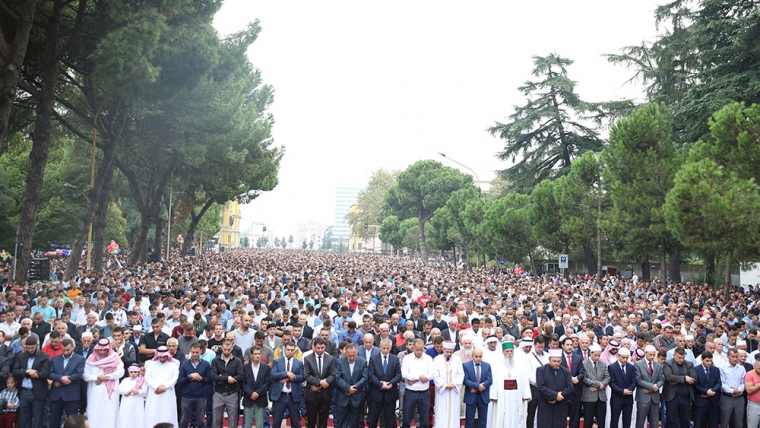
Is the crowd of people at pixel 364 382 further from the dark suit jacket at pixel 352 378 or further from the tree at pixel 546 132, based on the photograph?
the tree at pixel 546 132

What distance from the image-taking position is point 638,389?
8844 mm

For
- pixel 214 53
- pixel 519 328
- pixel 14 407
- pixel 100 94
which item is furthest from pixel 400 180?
pixel 14 407

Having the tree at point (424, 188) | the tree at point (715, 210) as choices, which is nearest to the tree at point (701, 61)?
the tree at point (715, 210)

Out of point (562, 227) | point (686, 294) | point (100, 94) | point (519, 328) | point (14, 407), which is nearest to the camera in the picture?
point (14, 407)

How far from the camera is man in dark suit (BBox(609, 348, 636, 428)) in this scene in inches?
342

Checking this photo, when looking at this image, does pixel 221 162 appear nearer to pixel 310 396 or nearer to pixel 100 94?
pixel 100 94

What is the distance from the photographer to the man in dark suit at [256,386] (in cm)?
826

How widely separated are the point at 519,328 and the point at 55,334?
824 centimetres

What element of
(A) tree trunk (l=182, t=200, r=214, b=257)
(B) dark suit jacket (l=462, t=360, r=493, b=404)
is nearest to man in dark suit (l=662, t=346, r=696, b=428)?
(B) dark suit jacket (l=462, t=360, r=493, b=404)

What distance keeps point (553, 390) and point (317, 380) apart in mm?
3133

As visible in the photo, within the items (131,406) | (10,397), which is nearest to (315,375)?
(131,406)

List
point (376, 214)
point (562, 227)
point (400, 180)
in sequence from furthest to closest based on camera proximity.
→ point (376, 214)
point (400, 180)
point (562, 227)

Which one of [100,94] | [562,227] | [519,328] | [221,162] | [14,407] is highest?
[100,94]

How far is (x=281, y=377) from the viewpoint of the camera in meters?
8.23
